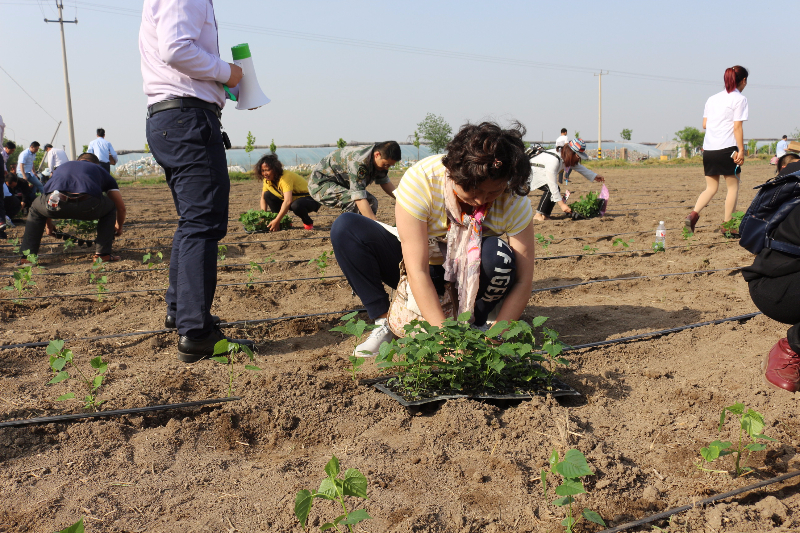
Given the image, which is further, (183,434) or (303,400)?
(303,400)

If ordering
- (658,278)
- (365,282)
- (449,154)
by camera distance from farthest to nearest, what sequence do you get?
(658,278) < (365,282) < (449,154)

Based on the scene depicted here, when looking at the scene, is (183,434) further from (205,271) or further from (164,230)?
(164,230)

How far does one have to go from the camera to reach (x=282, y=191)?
7402 mm

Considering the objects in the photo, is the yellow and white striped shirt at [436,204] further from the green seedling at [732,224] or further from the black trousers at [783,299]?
the green seedling at [732,224]

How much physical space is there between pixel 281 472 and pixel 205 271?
1.14 metres

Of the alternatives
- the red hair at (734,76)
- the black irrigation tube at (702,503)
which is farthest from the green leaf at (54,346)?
the red hair at (734,76)

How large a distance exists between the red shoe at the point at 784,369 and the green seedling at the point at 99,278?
149 inches

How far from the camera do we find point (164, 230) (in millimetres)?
7523

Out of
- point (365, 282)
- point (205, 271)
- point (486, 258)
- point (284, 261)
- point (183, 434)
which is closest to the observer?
point (183, 434)

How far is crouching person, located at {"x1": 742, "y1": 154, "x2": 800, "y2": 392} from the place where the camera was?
2.11m

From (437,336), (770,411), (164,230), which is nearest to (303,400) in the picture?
(437,336)

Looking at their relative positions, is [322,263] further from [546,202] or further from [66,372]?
[546,202]

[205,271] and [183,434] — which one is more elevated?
[205,271]

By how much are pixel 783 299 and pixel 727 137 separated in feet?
13.3
